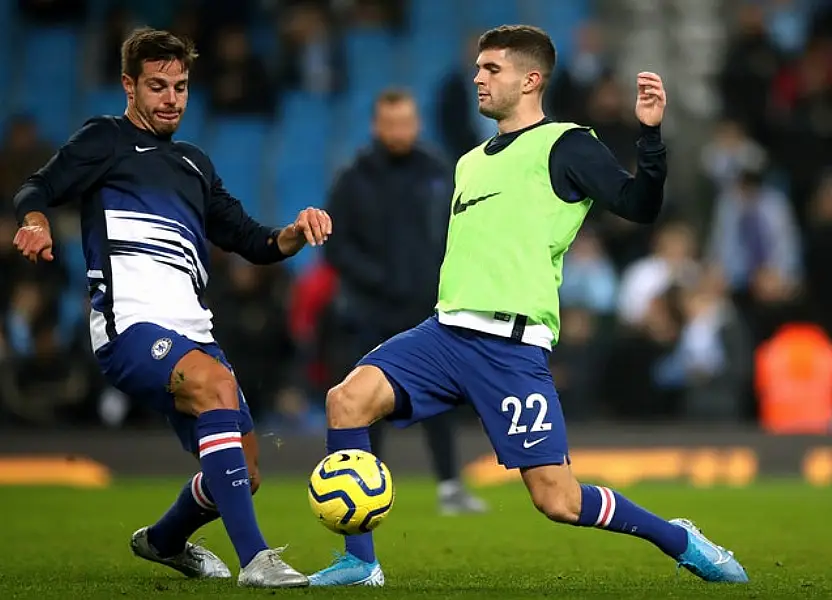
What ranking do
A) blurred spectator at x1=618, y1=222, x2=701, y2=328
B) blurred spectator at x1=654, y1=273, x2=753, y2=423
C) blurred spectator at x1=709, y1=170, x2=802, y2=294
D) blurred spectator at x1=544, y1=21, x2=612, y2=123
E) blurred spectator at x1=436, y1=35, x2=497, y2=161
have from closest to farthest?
1. blurred spectator at x1=654, y1=273, x2=753, y2=423
2. blurred spectator at x1=618, y1=222, x2=701, y2=328
3. blurred spectator at x1=709, y1=170, x2=802, y2=294
4. blurred spectator at x1=544, y1=21, x2=612, y2=123
5. blurred spectator at x1=436, y1=35, x2=497, y2=161

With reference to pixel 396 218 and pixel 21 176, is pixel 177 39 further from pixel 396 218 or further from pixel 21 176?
pixel 21 176

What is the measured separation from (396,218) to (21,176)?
723 cm

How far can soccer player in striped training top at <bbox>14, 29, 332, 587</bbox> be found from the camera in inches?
251

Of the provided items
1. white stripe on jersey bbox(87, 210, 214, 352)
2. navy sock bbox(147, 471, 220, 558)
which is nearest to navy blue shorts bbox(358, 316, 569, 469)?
white stripe on jersey bbox(87, 210, 214, 352)

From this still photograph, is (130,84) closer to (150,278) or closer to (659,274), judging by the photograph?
(150,278)

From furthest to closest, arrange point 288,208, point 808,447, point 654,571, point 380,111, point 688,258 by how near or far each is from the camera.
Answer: point 288,208 → point 688,258 → point 808,447 → point 380,111 → point 654,571

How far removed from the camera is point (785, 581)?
6773 mm

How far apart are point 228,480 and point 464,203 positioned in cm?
153

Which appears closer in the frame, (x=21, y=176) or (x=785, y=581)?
(x=785, y=581)

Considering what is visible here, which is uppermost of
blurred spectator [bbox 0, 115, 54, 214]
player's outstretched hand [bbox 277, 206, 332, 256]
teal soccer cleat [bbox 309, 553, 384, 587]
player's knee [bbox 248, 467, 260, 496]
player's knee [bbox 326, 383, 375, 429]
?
blurred spectator [bbox 0, 115, 54, 214]

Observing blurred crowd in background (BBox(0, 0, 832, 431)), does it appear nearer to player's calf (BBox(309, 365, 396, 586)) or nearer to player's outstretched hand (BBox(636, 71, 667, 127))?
player's calf (BBox(309, 365, 396, 586))

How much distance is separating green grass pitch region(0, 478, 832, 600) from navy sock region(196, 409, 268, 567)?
A: 215 mm

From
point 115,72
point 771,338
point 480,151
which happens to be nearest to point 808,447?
point 771,338

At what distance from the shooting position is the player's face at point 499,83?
267 inches
